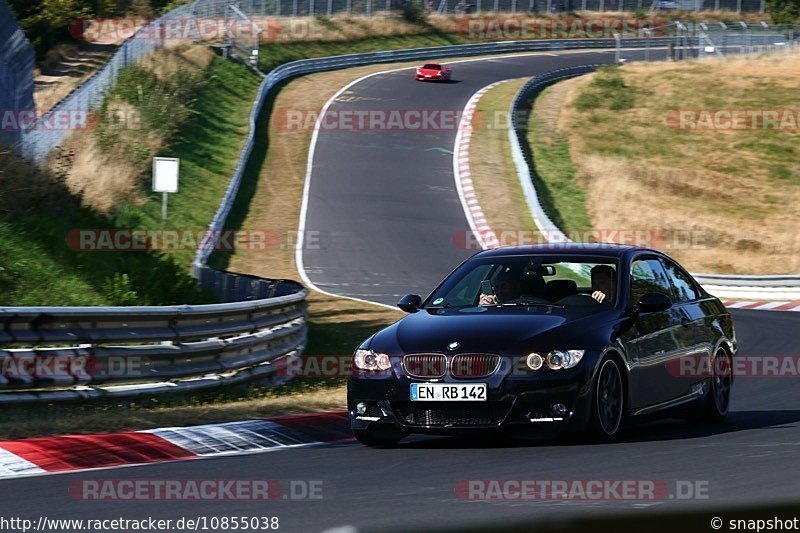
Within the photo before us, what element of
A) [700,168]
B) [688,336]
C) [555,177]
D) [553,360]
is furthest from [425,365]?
[700,168]

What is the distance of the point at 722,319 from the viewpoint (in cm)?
1152

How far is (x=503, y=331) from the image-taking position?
9.12 metres

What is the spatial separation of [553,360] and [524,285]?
1278mm

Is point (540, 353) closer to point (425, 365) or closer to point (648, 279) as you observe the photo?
point (425, 365)

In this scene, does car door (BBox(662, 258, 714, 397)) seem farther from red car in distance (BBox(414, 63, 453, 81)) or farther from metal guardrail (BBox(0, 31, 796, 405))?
red car in distance (BBox(414, 63, 453, 81))

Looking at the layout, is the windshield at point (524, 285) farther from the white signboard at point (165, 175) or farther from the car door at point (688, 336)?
the white signboard at point (165, 175)

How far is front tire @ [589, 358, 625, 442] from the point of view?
903 cm

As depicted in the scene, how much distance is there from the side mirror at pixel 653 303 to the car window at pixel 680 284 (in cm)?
107

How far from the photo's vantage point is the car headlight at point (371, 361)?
9242mm

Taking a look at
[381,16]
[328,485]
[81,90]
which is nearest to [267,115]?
[81,90]

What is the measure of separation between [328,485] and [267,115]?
138ft

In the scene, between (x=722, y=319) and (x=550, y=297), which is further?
(x=722, y=319)

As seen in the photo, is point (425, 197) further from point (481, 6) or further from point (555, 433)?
point (481, 6)

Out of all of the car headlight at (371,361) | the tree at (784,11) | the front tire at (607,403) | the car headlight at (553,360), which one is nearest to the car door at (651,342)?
the front tire at (607,403)
